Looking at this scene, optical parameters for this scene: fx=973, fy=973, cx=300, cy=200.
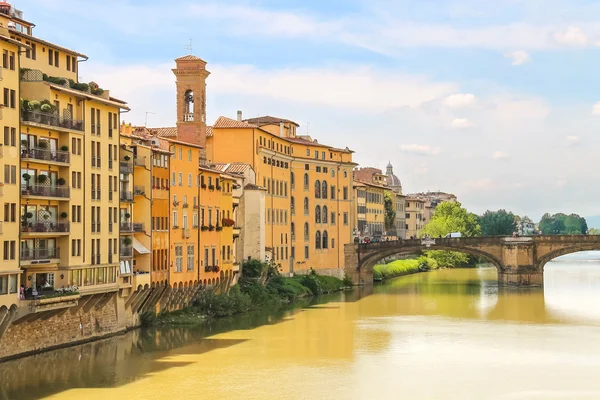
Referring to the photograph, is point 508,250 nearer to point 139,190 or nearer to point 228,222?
point 228,222

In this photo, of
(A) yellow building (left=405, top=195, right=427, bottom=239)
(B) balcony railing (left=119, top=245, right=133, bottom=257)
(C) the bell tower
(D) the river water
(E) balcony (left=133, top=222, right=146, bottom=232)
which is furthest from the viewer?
(A) yellow building (left=405, top=195, right=427, bottom=239)

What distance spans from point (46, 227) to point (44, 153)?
8.99ft

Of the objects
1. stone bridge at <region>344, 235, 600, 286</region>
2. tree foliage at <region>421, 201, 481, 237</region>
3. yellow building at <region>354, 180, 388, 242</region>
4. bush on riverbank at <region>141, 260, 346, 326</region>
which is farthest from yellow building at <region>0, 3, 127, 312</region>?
tree foliage at <region>421, 201, 481, 237</region>

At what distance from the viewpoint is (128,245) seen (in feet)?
141

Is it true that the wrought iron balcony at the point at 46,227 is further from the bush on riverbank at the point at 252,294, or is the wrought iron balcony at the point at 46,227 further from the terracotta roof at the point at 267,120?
the terracotta roof at the point at 267,120

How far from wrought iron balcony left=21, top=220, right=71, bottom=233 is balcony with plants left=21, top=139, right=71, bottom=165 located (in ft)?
7.38

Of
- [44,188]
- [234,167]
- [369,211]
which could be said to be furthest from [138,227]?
[369,211]

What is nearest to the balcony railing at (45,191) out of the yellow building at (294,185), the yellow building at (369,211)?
the yellow building at (294,185)

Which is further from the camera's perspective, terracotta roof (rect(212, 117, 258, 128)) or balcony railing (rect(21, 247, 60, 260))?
terracotta roof (rect(212, 117, 258, 128))

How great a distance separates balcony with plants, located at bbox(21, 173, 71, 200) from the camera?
3509 cm

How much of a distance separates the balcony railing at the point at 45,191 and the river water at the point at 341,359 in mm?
5989

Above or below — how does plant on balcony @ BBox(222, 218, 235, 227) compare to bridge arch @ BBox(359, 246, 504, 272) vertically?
above

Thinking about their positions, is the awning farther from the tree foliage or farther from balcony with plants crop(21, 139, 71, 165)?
the tree foliage

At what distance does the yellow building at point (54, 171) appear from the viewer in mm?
33812
